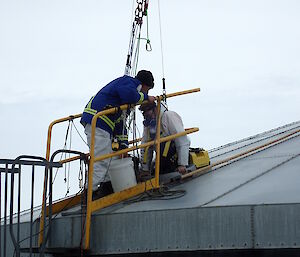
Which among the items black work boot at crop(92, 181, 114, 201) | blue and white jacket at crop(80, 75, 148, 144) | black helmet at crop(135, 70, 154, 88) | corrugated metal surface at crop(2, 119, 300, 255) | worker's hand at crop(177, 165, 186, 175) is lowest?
corrugated metal surface at crop(2, 119, 300, 255)

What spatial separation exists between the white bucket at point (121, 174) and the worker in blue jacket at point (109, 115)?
0.35 feet

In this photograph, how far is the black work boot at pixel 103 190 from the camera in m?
9.93

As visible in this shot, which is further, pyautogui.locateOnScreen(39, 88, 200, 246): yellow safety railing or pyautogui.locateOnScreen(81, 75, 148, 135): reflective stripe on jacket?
pyautogui.locateOnScreen(81, 75, 148, 135): reflective stripe on jacket

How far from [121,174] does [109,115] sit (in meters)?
0.85

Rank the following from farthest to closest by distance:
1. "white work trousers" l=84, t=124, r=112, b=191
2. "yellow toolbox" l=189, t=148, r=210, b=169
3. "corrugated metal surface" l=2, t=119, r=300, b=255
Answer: "yellow toolbox" l=189, t=148, r=210, b=169 → "white work trousers" l=84, t=124, r=112, b=191 → "corrugated metal surface" l=2, t=119, r=300, b=255

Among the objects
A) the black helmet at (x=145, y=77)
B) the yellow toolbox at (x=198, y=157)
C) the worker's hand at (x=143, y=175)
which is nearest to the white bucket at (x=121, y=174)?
the worker's hand at (x=143, y=175)

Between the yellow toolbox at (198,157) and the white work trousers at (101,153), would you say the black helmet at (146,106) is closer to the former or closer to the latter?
the white work trousers at (101,153)

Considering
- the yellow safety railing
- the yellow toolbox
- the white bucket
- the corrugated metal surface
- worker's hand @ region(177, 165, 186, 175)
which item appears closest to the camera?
the corrugated metal surface

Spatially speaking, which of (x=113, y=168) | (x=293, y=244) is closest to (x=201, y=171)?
(x=113, y=168)

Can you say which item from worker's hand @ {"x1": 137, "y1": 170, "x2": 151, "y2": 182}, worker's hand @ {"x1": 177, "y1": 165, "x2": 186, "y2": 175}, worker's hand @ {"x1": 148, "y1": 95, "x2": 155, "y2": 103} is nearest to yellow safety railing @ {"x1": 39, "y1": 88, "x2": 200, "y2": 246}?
worker's hand @ {"x1": 148, "y1": 95, "x2": 155, "y2": 103}

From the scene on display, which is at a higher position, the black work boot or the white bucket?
the white bucket

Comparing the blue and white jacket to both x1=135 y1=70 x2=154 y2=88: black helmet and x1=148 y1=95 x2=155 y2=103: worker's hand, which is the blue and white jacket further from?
x1=135 y1=70 x2=154 y2=88: black helmet

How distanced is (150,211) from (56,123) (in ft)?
8.24

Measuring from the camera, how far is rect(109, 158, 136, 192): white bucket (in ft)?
32.4
